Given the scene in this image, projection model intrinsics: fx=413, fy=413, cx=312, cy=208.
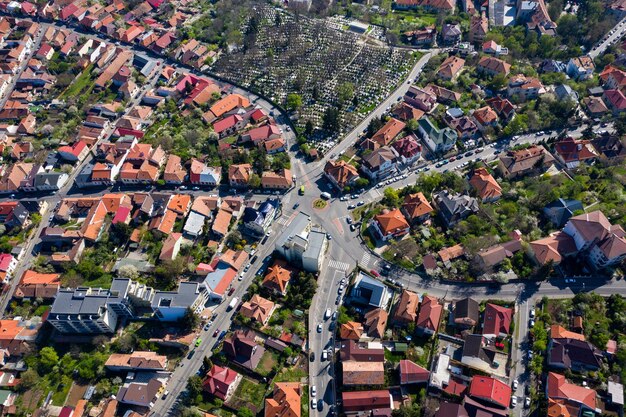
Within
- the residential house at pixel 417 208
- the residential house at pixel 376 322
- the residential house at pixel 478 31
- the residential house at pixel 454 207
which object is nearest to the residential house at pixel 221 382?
the residential house at pixel 376 322

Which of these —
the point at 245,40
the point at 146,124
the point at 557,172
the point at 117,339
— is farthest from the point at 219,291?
the point at 245,40

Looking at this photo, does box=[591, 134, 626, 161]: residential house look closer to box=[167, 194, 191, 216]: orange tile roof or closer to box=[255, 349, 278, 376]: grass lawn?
box=[255, 349, 278, 376]: grass lawn

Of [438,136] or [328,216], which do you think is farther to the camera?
[438,136]

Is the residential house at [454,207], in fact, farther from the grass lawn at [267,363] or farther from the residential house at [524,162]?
the grass lawn at [267,363]

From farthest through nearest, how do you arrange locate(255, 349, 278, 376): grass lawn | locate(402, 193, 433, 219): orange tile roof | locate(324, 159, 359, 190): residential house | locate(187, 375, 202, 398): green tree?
locate(324, 159, 359, 190): residential house, locate(402, 193, 433, 219): orange tile roof, locate(255, 349, 278, 376): grass lawn, locate(187, 375, 202, 398): green tree

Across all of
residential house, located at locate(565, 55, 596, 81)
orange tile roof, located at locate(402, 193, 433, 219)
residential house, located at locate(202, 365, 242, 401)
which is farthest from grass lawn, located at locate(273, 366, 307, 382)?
residential house, located at locate(565, 55, 596, 81)

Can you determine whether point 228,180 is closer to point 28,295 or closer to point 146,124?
point 146,124
